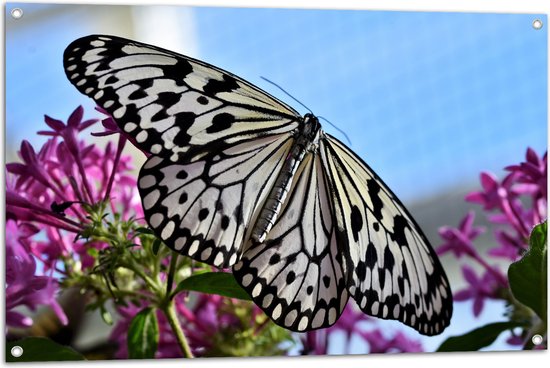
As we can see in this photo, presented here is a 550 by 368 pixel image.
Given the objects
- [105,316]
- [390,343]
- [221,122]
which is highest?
[221,122]

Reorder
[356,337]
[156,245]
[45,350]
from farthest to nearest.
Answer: [356,337]
[45,350]
[156,245]

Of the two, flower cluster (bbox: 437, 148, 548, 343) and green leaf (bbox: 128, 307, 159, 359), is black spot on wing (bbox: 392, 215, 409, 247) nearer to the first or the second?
flower cluster (bbox: 437, 148, 548, 343)

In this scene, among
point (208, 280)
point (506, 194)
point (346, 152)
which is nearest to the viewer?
point (208, 280)

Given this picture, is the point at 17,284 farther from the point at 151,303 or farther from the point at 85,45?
the point at 85,45

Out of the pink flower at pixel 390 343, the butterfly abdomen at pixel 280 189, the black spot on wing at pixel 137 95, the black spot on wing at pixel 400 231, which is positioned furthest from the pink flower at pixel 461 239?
the black spot on wing at pixel 137 95

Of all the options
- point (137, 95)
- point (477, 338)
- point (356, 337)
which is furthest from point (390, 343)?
point (137, 95)

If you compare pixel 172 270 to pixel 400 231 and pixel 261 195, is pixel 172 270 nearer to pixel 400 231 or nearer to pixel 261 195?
pixel 261 195

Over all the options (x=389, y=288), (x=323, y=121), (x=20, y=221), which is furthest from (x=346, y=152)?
(x=20, y=221)
